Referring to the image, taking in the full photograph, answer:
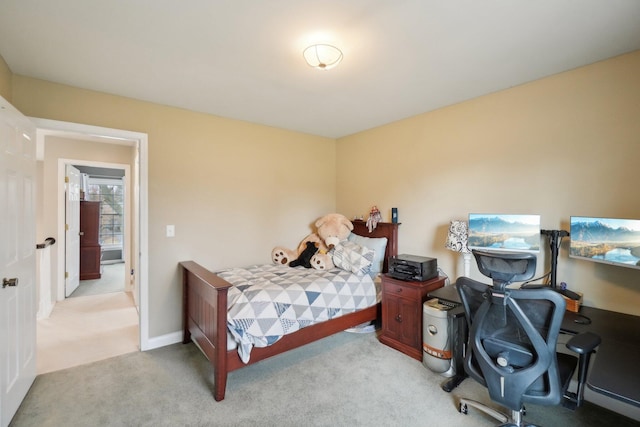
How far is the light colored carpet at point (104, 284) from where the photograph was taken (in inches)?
189

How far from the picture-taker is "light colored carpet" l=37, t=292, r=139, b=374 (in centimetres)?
271

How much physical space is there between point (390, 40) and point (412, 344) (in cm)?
253

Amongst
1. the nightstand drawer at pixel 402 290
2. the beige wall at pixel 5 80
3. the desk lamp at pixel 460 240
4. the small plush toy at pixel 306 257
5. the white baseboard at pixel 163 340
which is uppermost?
the beige wall at pixel 5 80

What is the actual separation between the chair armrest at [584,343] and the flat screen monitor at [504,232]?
2.75ft

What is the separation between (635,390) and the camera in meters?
1.10

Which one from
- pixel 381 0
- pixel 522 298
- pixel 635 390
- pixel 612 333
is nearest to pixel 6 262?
pixel 381 0

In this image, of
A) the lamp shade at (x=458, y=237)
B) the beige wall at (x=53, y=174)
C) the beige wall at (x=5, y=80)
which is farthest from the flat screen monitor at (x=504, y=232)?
the beige wall at (x=53, y=174)

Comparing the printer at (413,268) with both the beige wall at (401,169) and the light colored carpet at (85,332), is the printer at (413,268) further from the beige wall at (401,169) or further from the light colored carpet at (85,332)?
the light colored carpet at (85,332)

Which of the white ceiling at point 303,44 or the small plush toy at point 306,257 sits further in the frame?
the small plush toy at point 306,257

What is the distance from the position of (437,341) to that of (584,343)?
1.09m

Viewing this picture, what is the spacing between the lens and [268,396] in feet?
7.09

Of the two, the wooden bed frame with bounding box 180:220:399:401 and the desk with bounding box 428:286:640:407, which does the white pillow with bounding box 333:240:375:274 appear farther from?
the desk with bounding box 428:286:640:407

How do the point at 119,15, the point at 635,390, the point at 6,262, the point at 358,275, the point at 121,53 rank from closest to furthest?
the point at 635,390 < the point at 119,15 < the point at 6,262 < the point at 121,53 < the point at 358,275

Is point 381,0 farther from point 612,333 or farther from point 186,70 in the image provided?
point 612,333
